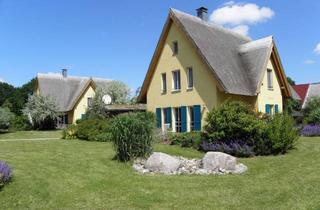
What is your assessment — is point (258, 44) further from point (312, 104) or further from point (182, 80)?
point (312, 104)

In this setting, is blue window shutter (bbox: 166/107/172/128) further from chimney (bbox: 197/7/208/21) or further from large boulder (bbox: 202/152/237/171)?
large boulder (bbox: 202/152/237/171)

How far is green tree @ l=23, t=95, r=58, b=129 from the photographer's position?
4028 cm

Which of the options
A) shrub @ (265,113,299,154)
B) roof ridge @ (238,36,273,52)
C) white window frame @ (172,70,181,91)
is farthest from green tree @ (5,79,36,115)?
shrub @ (265,113,299,154)

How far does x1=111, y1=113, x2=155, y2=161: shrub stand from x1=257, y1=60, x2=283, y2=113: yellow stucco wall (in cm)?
1344

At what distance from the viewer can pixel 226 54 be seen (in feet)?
80.7

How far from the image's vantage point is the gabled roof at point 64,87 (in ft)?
145

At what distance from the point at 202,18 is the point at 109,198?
21.7 m

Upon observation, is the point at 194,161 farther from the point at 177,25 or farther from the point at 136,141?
the point at 177,25

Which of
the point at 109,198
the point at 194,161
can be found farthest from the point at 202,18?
the point at 109,198

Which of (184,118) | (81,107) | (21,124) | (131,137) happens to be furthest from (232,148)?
(21,124)

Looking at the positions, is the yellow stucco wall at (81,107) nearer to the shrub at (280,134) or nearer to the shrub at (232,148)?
the shrub at (232,148)

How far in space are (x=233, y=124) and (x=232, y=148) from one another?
3.43 feet

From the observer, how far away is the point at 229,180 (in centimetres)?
1069

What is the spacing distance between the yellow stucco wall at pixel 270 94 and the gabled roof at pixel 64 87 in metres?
23.5
